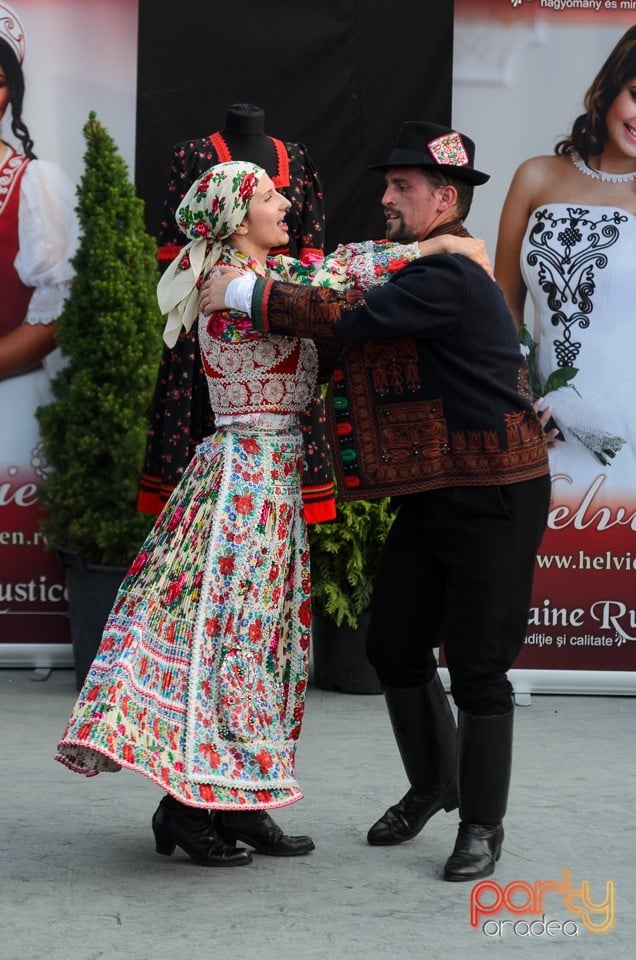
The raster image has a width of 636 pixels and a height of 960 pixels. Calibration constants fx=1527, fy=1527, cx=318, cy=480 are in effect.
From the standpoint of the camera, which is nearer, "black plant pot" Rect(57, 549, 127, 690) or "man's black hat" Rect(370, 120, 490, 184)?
"man's black hat" Rect(370, 120, 490, 184)

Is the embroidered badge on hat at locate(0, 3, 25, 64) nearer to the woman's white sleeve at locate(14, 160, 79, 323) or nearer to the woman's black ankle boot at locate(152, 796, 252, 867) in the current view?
the woman's white sleeve at locate(14, 160, 79, 323)

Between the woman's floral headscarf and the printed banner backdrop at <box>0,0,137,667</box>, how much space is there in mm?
2005

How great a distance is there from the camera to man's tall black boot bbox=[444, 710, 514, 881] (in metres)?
3.84

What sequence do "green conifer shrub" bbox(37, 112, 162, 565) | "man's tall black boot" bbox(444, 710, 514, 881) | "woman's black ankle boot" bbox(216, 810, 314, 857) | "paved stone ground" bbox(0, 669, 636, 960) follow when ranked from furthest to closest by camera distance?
1. "green conifer shrub" bbox(37, 112, 162, 565)
2. "woman's black ankle boot" bbox(216, 810, 314, 857)
3. "man's tall black boot" bbox(444, 710, 514, 881)
4. "paved stone ground" bbox(0, 669, 636, 960)

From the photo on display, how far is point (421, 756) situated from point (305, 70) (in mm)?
2988

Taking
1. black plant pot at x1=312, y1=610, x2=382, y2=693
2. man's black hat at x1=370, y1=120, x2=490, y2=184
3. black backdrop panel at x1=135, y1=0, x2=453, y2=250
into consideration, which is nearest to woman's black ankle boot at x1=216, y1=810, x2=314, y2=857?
man's black hat at x1=370, y1=120, x2=490, y2=184

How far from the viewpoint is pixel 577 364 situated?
234 inches

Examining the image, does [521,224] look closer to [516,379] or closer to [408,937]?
[516,379]

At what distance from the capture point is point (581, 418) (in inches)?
235

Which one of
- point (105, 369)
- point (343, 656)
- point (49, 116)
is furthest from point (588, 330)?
point (49, 116)

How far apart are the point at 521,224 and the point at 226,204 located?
245cm

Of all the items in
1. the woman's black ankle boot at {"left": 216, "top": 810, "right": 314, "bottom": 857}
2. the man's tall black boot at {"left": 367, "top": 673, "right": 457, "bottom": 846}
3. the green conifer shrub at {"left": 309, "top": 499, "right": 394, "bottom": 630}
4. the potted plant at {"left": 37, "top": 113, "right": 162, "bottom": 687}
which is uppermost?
the potted plant at {"left": 37, "top": 113, "right": 162, "bottom": 687}

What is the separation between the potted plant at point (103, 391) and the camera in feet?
19.1

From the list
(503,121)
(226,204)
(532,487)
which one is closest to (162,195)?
(503,121)
